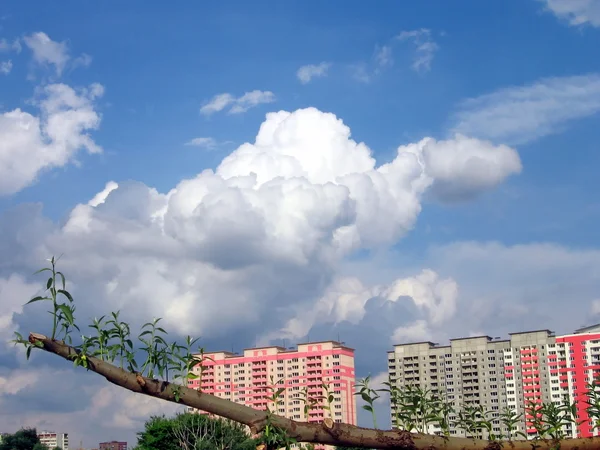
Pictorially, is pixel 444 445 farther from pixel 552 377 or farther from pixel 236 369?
pixel 236 369

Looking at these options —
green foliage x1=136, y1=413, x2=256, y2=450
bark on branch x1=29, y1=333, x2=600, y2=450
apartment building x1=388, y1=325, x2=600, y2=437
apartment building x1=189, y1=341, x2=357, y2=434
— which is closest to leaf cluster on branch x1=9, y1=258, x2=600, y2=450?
bark on branch x1=29, y1=333, x2=600, y2=450

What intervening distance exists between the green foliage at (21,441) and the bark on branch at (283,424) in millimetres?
115730

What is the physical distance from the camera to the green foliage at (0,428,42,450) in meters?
111

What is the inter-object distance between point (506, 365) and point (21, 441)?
80.6 m

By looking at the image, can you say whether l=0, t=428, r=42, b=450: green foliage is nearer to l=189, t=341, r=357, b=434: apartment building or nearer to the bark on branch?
l=189, t=341, r=357, b=434: apartment building

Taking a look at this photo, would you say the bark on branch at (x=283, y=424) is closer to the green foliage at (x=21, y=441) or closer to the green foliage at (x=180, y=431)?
the green foliage at (x=180, y=431)

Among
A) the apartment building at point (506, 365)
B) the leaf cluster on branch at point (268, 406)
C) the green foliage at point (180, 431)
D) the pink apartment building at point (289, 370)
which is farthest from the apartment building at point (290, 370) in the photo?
the leaf cluster on branch at point (268, 406)

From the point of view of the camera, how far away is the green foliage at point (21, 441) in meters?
111

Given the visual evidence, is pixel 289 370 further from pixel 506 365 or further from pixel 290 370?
pixel 506 365

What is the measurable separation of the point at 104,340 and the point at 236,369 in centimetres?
16095

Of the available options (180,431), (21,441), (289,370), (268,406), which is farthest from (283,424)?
(289,370)

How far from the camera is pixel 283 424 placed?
15.7ft

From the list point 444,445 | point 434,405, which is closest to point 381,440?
point 444,445

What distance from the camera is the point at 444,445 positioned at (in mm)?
5242
